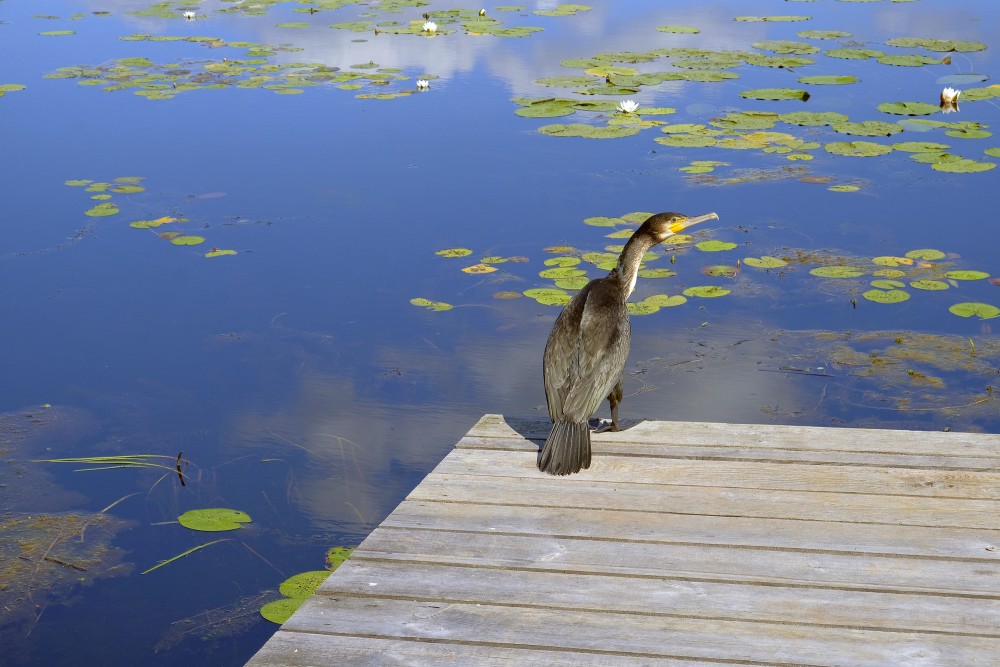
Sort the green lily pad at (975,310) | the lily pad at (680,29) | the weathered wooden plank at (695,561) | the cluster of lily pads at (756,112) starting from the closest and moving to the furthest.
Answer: the weathered wooden plank at (695,561) → the green lily pad at (975,310) → the cluster of lily pads at (756,112) → the lily pad at (680,29)

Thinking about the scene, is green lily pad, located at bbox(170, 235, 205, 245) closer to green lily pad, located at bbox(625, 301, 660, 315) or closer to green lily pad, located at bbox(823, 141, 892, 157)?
green lily pad, located at bbox(625, 301, 660, 315)

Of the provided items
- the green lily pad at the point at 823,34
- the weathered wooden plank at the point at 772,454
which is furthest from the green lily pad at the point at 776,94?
the weathered wooden plank at the point at 772,454

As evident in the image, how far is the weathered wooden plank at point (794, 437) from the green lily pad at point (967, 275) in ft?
8.14

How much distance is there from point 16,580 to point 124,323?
225 centimetres

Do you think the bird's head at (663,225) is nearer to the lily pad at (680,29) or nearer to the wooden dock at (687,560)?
the wooden dock at (687,560)

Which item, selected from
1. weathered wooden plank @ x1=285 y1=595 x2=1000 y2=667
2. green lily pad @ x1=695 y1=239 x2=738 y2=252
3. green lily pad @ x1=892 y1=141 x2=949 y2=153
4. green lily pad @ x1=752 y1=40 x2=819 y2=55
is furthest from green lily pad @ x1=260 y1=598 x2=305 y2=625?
green lily pad @ x1=752 y1=40 x2=819 y2=55

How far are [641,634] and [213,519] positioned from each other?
205cm

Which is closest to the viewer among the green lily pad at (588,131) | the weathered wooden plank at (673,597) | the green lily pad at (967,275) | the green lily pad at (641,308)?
the weathered wooden plank at (673,597)

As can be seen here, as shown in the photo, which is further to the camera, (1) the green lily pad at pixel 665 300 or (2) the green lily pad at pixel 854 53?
(2) the green lily pad at pixel 854 53

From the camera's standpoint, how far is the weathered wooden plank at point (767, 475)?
3.14m

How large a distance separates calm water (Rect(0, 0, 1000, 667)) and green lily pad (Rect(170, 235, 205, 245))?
53 millimetres

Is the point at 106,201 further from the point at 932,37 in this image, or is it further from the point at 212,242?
the point at 932,37

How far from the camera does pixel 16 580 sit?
367 cm

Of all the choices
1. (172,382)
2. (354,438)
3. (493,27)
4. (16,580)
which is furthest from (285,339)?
(493,27)
